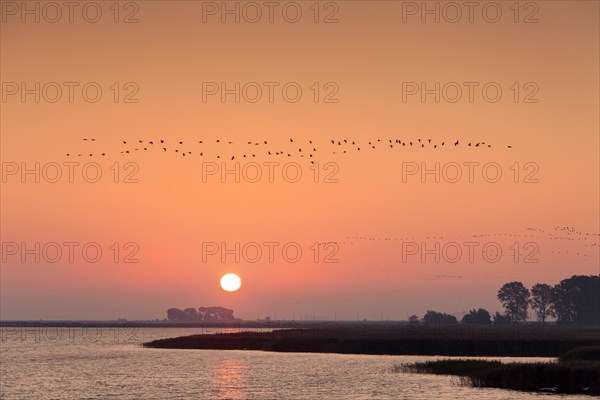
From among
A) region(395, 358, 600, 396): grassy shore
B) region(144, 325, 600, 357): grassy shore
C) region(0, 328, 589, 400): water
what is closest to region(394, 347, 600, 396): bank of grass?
region(395, 358, 600, 396): grassy shore

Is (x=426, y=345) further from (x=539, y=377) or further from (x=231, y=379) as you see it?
(x=539, y=377)

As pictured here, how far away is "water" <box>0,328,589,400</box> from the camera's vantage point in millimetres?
75062

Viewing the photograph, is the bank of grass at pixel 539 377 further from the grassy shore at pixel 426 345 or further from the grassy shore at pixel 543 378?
the grassy shore at pixel 426 345

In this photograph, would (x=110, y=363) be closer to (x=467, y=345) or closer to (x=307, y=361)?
(x=307, y=361)

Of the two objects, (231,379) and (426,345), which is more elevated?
(426,345)

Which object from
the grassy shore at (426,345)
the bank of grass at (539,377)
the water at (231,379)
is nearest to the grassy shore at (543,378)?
the bank of grass at (539,377)

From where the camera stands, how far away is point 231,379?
8975 cm

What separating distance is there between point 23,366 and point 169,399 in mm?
46649

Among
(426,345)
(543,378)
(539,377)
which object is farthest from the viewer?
(426,345)

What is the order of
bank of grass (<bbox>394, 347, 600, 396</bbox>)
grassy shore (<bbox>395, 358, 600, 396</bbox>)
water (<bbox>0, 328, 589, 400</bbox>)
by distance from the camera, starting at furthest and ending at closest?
water (<bbox>0, 328, 589, 400</bbox>) → bank of grass (<bbox>394, 347, 600, 396</bbox>) → grassy shore (<bbox>395, 358, 600, 396</bbox>)

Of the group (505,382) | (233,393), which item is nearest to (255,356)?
(233,393)

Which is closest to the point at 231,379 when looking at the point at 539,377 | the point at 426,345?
the point at 539,377

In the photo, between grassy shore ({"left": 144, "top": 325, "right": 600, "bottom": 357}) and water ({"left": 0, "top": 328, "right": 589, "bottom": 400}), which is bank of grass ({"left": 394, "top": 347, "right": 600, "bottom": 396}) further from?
grassy shore ({"left": 144, "top": 325, "right": 600, "bottom": 357})

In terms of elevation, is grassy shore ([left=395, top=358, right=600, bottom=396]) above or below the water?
above
